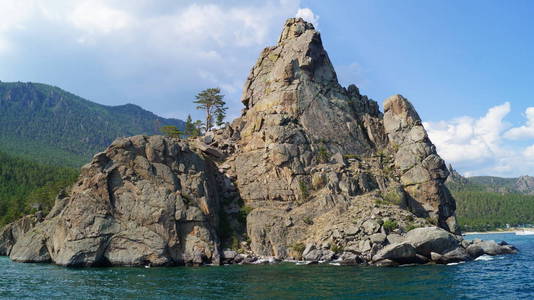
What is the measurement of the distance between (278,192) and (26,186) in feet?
432

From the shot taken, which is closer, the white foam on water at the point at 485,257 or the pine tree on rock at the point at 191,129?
the white foam on water at the point at 485,257

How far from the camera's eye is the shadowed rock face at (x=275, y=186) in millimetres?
69375

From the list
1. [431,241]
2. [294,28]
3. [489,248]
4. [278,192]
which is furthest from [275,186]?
[294,28]

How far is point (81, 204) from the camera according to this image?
7069 centimetres

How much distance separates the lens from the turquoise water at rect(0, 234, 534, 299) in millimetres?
40219

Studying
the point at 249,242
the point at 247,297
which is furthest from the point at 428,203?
the point at 247,297

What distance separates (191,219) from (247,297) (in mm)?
35525

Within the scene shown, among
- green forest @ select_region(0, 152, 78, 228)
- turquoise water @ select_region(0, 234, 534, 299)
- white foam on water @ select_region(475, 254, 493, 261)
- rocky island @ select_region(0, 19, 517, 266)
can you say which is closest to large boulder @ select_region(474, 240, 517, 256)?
rocky island @ select_region(0, 19, 517, 266)

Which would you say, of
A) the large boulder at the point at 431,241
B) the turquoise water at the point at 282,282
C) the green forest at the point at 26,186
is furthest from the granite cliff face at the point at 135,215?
the green forest at the point at 26,186

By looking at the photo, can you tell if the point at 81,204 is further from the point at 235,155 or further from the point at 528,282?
the point at 528,282

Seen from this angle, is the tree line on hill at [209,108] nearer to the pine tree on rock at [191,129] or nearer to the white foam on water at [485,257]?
the pine tree on rock at [191,129]

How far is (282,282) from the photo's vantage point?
47.4 metres

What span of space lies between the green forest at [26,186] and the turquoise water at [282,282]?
7389 cm

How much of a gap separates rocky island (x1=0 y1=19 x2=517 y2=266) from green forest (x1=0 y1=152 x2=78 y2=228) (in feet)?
66.6
